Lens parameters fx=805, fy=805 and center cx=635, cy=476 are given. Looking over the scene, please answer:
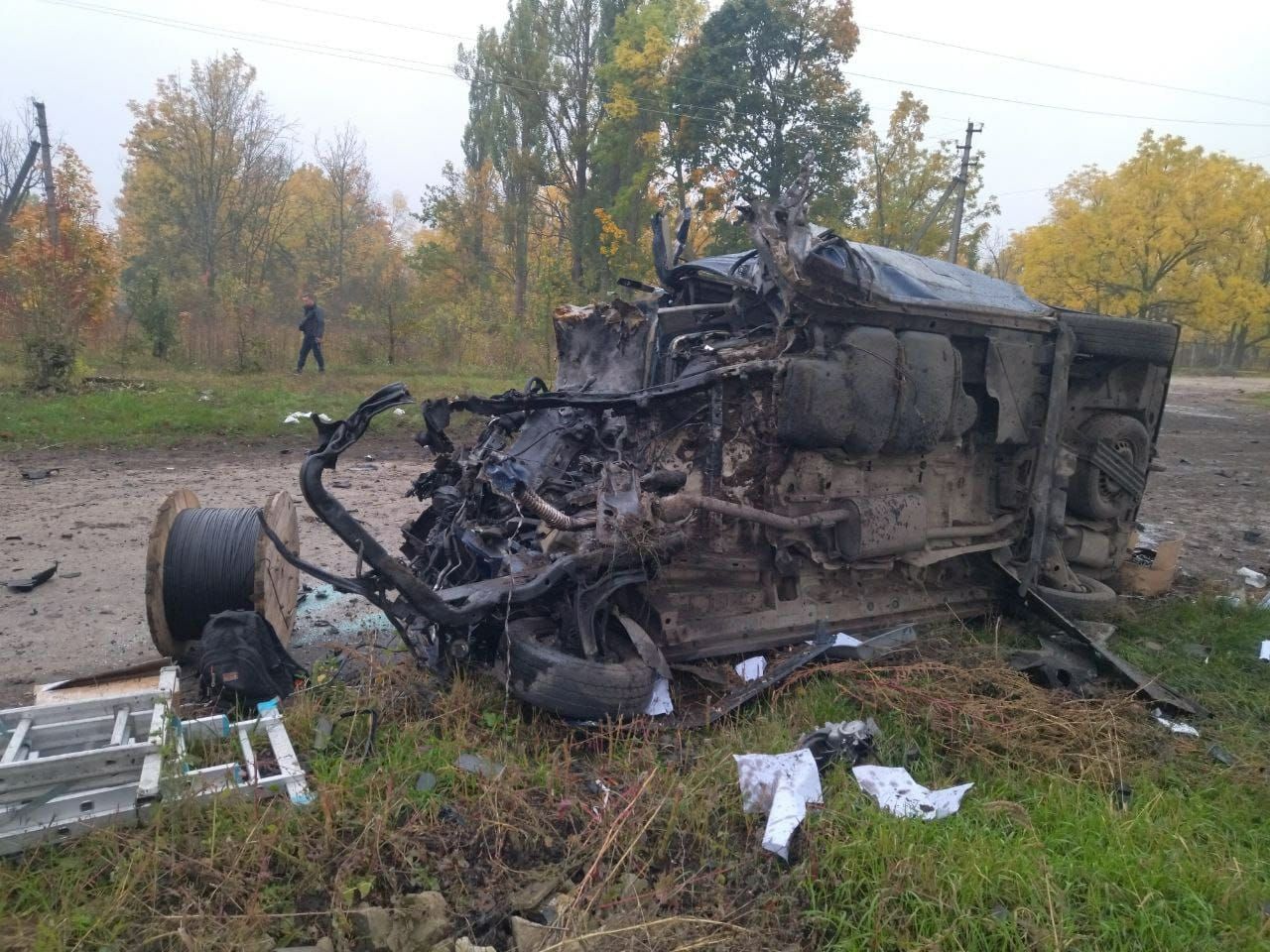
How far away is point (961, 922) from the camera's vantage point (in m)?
2.50

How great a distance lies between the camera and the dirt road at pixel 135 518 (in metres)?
4.70

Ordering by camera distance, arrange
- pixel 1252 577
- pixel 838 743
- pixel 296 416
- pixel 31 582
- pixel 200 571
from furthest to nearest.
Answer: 1. pixel 296 416
2. pixel 1252 577
3. pixel 31 582
4. pixel 200 571
5. pixel 838 743

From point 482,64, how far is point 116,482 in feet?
82.2

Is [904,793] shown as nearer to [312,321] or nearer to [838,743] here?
[838,743]

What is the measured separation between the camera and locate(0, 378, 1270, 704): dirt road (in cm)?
470

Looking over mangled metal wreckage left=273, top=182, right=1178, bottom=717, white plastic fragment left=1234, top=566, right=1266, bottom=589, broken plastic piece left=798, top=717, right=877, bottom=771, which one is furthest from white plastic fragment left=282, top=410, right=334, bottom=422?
white plastic fragment left=1234, top=566, right=1266, bottom=589

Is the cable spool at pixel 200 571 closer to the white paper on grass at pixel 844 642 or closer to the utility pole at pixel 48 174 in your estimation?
the white paper on grass at pixel 844 642

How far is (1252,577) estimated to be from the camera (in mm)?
6516

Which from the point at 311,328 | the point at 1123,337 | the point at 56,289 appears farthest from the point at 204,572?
the point at 311,328

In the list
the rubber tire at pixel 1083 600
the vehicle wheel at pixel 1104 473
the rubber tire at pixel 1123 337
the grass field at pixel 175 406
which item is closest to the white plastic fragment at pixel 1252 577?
the vehicle wheel at pixel 1104 473

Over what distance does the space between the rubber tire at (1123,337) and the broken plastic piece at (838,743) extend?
3.23 m

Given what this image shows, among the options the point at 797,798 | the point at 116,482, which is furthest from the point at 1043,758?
the point at 116,482

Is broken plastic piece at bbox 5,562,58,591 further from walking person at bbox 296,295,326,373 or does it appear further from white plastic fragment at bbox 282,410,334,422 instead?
walking person at bbox 296,295,326,373

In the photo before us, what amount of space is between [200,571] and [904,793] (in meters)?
3.55
